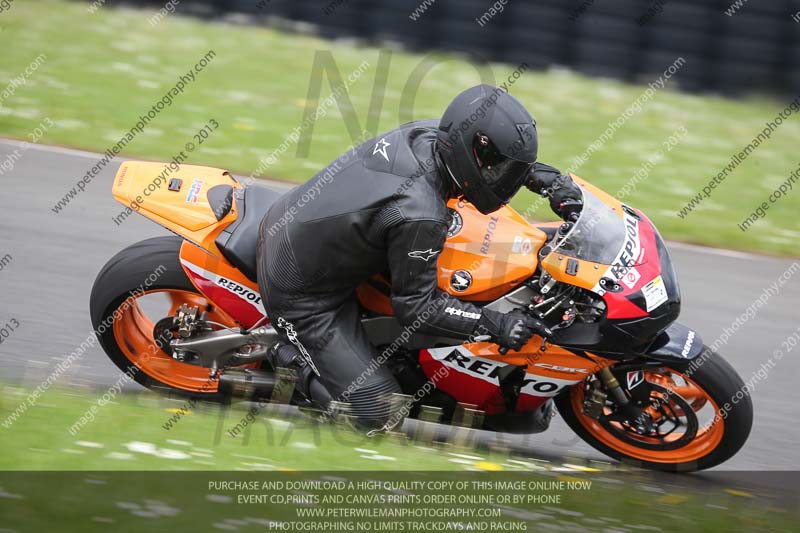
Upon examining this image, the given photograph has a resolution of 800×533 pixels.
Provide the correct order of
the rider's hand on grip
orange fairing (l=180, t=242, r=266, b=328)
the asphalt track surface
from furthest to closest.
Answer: the asphalt track surface → orange fairing (l=180, t=242, r=266, b=328) → the rider's hand on grip

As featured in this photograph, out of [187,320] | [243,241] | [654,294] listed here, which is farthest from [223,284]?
[654,294]

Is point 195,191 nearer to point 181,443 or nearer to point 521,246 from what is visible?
point 181,443

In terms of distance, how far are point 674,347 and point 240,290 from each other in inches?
83.4

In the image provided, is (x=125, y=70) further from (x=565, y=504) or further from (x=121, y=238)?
(x=565, y=504)

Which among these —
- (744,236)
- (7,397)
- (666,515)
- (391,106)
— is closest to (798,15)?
(744,236)

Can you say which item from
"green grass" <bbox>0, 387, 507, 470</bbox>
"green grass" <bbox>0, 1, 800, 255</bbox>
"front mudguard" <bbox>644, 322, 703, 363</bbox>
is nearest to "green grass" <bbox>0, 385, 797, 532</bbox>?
"green grass" <bbox>0, 387, 507, 470</bbox>

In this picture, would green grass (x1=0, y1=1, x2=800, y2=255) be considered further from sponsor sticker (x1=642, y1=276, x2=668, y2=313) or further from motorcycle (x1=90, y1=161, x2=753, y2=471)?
sponsor sticker (x1=642, y1=276, x2=668, y2=313)

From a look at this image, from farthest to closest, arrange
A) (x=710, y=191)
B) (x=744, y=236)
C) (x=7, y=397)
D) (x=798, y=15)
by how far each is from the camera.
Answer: (x=798, y=15)
(x=710, y=191)
(x=744, y=236)
(x=7, y=397)

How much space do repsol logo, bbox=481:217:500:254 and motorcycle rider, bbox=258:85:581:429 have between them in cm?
29

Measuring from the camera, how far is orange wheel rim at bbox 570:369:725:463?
188 inches

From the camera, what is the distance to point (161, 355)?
17.1ft

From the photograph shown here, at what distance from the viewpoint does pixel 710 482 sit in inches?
196

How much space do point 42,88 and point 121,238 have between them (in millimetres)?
3272

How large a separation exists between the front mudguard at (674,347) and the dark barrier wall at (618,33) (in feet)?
20.9
